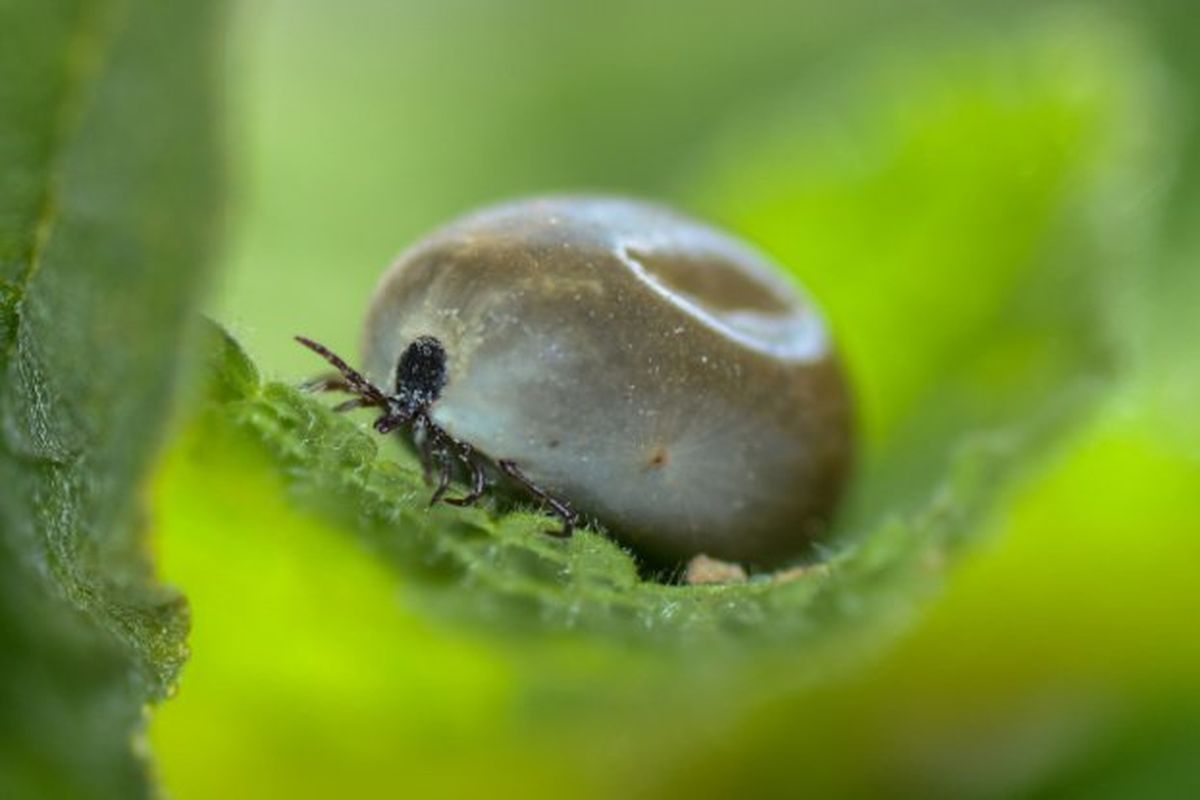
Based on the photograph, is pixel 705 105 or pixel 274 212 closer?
pixel 274 212

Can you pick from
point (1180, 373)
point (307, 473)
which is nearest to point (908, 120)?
point (1180, 373)

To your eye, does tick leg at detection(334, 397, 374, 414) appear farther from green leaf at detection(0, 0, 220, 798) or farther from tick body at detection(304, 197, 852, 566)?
green leaf at detection(0, 0, 220, 798)

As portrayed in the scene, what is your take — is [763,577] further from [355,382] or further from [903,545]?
[355,382]

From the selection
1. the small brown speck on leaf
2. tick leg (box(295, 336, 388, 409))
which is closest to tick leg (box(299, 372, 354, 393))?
tick leg (box(295, 336, 388, 409))

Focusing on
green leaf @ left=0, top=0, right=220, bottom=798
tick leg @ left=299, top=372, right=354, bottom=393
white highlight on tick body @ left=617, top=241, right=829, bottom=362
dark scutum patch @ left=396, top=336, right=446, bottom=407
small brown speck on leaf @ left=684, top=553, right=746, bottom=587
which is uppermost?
white highlight on tick body @ left=617, top=241, right=829, bottom=362

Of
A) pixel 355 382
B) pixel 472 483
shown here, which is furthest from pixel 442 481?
pixel 355 382

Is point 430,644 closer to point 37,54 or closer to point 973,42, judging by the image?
point 37,54

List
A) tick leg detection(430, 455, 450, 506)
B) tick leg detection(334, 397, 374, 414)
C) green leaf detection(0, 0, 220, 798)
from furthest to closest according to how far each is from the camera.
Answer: tick leg detection(334, 397, 374, 414)
tick leg detection(430, 455, 450, 506)
green leaf detection(0, 0, 220, 798)
